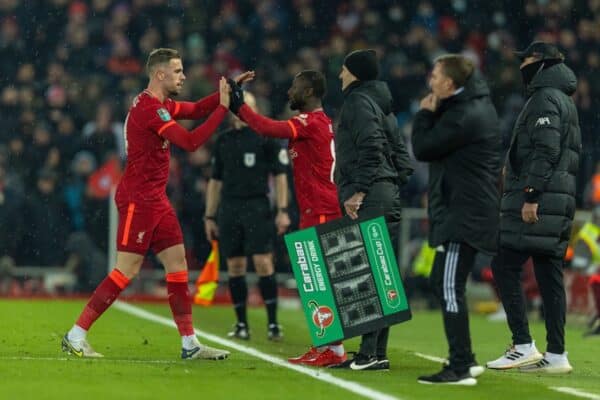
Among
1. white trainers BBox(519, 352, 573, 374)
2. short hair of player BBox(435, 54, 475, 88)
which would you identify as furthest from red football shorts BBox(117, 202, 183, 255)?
white trainers BBox(519, 352, 573, 374)

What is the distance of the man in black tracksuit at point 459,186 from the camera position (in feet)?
29.1

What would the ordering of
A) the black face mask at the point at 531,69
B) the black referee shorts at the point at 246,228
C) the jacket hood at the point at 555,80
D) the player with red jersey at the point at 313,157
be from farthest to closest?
the black referee shorts at the point at 246,228 → the black face mask at the point at 531,69 → the jacket hood at the point at 555,80 → the player with red jersey at the point at 313,157

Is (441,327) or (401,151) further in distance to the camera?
(441,327)

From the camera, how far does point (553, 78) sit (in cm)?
1061

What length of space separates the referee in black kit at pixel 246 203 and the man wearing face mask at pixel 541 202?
3423mm

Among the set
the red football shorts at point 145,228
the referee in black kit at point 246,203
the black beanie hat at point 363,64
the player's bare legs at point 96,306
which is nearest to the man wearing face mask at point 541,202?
the black beanie hat at point 363,64

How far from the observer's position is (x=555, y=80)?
1061cm

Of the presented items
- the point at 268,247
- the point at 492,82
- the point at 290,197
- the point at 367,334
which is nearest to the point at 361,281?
the point at 367,334

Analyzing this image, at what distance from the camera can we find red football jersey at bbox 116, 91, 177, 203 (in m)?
10.2

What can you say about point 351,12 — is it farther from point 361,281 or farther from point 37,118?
point 361,281

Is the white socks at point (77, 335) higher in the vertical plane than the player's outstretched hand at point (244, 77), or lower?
lower

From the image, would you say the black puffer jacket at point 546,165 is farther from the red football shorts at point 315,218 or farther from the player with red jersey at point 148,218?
the player with red jersey at point 148,218

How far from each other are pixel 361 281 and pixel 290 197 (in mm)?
9099

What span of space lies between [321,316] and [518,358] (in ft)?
5.31
